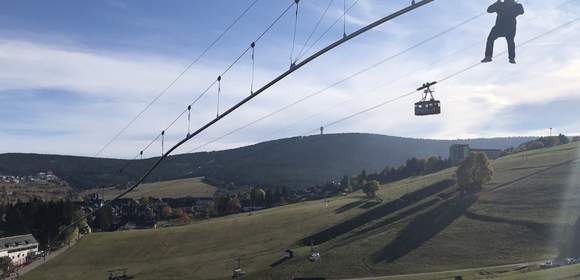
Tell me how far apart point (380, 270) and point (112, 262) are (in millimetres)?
46502

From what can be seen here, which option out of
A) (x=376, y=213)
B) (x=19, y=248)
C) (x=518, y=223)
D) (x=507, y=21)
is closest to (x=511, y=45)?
(x=507, y=21)

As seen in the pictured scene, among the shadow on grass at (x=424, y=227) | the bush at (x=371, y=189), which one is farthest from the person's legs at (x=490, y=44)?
the bush at (x=371, y=189)

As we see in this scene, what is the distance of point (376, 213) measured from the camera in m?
107

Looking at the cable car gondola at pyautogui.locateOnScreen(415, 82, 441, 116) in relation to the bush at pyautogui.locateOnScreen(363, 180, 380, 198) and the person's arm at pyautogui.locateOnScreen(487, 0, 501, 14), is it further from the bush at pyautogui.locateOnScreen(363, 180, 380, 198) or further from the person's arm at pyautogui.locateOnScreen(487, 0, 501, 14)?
the bush at pyautogui.locateOnScreen(363, 180, 380, 198)

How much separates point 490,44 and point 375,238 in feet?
230

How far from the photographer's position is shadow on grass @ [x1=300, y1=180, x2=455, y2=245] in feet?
297

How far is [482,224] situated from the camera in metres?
85.1

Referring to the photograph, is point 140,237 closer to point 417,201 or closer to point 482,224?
point 417,201

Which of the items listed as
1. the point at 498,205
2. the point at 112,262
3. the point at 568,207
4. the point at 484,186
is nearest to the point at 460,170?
the point at 484,186

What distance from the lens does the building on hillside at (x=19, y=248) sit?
103000 millimetres

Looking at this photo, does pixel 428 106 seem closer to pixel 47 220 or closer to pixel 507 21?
pixel 507 21

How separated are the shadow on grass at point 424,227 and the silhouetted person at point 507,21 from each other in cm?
5780

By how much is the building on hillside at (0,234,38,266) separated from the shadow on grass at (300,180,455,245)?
5512 cm

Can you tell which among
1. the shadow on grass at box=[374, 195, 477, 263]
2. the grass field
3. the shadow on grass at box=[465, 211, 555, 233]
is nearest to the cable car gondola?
the grass field
